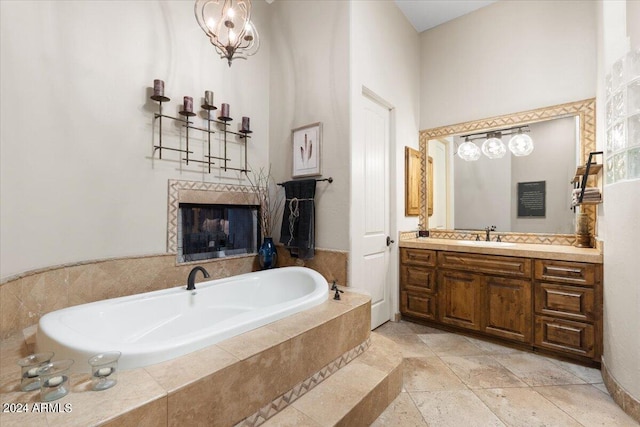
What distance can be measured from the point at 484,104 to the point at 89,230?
12.5 feet

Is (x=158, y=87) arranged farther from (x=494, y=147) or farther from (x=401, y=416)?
(x=494, y=147)

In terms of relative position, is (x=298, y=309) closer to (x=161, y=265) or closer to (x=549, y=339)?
(x=161, y=265)

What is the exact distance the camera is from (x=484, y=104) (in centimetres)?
317

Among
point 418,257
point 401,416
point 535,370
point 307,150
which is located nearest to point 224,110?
point 307,150

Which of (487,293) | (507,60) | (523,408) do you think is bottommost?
(523,408)

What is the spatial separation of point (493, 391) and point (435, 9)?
12.2 feet

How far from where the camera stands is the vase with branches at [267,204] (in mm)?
2887

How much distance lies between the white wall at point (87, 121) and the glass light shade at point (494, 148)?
116 inches

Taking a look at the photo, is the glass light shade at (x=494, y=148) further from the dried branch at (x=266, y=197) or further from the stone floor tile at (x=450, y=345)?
the dried branch at (x=266, y=197)

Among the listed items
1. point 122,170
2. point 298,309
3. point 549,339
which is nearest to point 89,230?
point 122,170

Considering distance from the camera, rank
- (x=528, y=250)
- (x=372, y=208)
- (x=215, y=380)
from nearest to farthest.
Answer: (x=215, y=380) < (x=528, y=250) < (x=372, y=208)

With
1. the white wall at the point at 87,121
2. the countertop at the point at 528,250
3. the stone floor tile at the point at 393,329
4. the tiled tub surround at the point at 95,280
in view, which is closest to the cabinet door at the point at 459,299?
the countertop at the point at 528,250

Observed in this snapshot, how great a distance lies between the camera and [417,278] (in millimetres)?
3053

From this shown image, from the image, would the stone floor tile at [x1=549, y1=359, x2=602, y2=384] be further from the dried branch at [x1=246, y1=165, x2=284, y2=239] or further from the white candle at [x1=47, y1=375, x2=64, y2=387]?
the white candle at [x1=47, y1=375, x2=64, y2=387]
